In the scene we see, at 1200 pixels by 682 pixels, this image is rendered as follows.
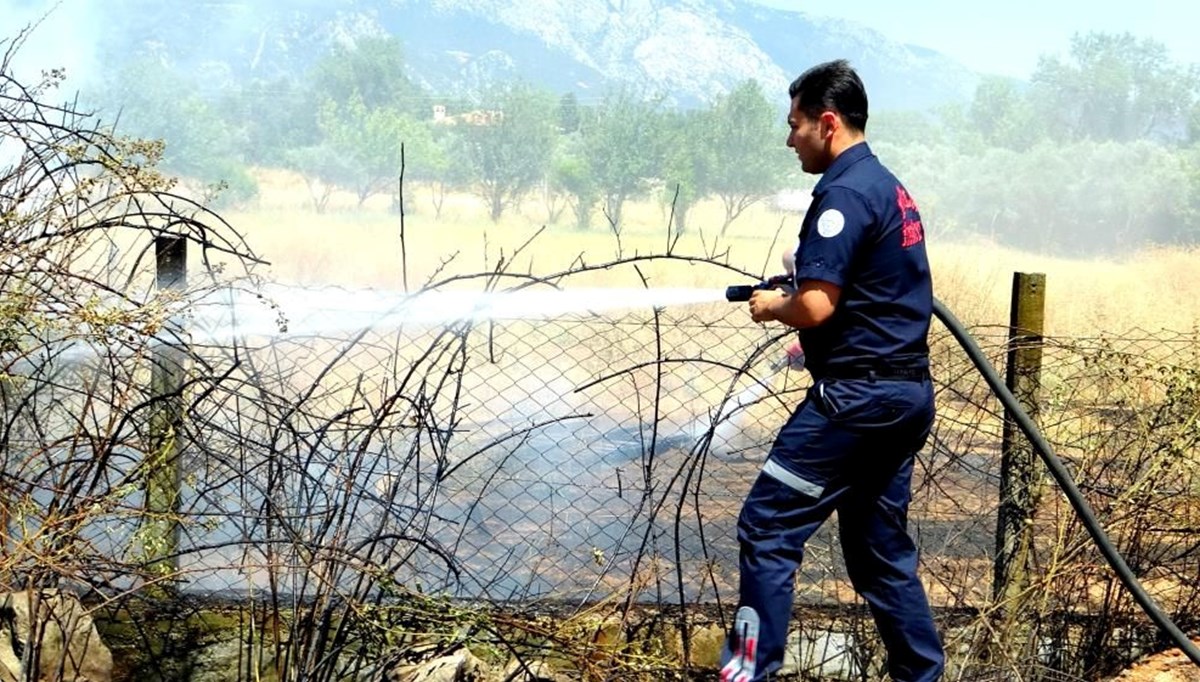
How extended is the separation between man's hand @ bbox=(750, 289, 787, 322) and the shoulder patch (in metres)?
0.20

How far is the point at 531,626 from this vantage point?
3529mm

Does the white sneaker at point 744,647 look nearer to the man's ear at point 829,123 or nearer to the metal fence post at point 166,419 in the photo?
the man's ear at point 829,123

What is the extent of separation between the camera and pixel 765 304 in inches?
136

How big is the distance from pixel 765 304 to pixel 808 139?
0.49 metres

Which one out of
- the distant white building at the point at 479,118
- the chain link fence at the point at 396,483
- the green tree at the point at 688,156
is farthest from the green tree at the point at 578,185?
the chain link fence at the point at 396,483

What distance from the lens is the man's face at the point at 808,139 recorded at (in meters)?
3.56

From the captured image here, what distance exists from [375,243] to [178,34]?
10465cm

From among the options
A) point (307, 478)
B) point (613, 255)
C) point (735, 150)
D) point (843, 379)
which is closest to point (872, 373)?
point (843, 379)

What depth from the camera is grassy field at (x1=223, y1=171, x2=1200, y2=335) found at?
2252cm

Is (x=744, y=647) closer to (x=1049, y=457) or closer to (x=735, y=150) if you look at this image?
(x=1049, y=457)

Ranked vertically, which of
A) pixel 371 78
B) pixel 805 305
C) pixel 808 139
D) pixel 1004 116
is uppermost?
pixel 371 78

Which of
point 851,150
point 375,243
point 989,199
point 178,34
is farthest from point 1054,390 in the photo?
point 178,34

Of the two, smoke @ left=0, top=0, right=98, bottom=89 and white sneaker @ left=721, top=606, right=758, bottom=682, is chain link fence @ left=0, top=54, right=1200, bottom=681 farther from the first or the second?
smoke @ left=0, top=0, right=98, bottom=89

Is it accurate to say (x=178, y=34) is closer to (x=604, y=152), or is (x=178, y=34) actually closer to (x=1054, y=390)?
(x=604, y=152)
